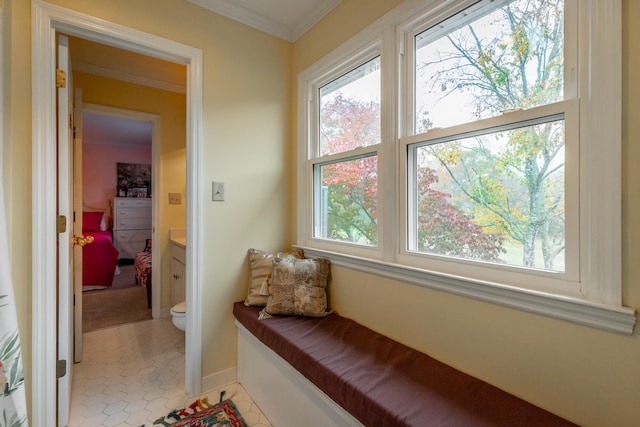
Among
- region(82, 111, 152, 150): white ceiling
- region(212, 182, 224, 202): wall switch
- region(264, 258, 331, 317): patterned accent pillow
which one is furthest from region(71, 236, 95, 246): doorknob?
region(82, 111, 152, 150): white ceiling

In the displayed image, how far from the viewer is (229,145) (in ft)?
6.51

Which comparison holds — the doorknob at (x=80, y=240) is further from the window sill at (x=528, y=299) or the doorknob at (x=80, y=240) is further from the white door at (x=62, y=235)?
the window sill at (x=528, y=299)

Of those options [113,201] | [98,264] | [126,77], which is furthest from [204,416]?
[113,201]

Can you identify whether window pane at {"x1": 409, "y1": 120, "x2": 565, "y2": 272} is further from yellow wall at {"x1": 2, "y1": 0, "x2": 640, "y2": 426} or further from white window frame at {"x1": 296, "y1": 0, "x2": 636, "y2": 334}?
yellow wall at {"x1": 2, "y1": 0, "x2": 640, "y2": 426}

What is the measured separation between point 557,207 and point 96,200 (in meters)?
7.07

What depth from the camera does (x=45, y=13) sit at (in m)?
1.42

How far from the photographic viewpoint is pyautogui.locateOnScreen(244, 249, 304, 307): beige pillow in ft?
6.26

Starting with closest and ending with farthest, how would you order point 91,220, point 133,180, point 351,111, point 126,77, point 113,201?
point 351,111
point 126,77
point 91,220
point 113,201
point 133,180

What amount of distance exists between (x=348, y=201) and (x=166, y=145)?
2.34 m

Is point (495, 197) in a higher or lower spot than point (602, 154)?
lower

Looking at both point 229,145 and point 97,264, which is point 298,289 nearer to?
point 229,145

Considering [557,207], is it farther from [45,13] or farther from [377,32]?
[45,13]

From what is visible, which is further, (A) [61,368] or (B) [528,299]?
(A) [61,368]

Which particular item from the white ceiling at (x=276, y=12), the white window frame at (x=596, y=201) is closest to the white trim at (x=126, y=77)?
the white ceiling at (x=276, y=12)
